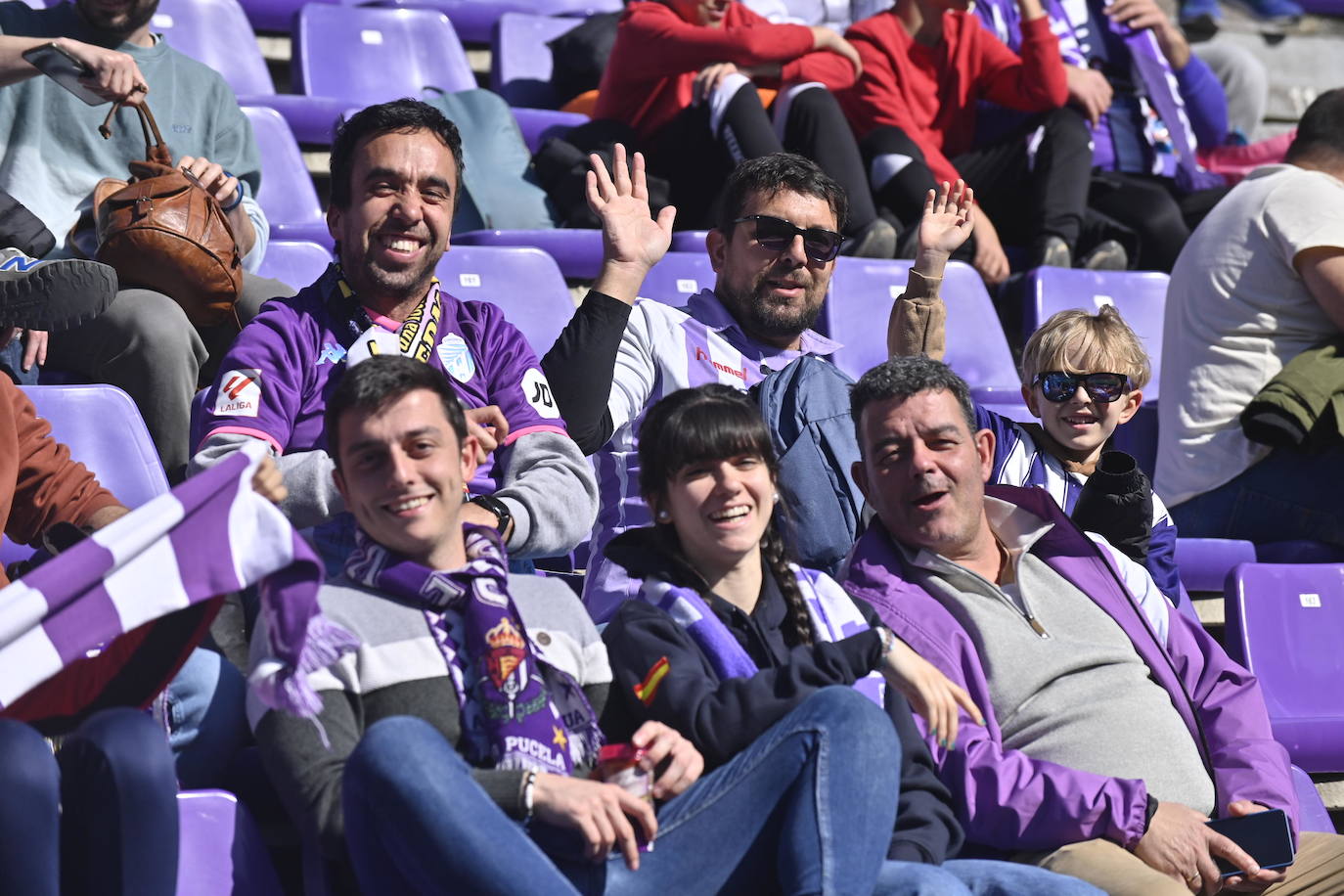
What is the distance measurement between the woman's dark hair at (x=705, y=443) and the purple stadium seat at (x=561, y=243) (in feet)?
6.03

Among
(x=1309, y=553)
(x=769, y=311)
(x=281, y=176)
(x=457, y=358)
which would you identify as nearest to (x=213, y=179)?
(x=457, y=358)

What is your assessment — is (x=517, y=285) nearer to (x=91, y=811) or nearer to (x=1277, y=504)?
(x=1277, y=504)

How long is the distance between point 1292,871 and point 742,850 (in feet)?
3.18

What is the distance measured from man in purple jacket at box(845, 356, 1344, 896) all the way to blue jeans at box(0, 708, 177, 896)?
3.51 feet

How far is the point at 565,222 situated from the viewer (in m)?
4.53

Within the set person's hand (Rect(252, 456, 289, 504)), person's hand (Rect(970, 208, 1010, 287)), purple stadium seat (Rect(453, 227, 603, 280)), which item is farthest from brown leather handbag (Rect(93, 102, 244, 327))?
person's hand (Rect(970, 208, 1010, 287))

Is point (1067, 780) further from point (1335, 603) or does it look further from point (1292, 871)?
point (1335, 603)

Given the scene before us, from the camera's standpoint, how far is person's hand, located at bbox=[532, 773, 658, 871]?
6.35 ft

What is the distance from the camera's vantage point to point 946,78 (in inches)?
197

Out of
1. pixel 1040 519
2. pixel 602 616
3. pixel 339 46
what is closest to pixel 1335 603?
pixel 1040 519

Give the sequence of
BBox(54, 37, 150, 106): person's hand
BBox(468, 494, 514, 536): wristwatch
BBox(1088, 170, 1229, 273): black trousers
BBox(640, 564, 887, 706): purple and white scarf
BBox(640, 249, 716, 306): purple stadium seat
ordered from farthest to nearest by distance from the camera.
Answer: BBox(1088, 170, 1229, 273): black trousers, BBox(640, 249, 716, 306): purple stadium seat, BBox(54, 37, 150, 106): person's hand, BBox(468, 494, 514, 536): wristwatch, BBox(640, 564, 887, 706): purple and white scarf

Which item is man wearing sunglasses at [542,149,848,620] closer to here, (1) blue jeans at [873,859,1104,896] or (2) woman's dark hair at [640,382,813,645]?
(2) woman's dark hair at [640,382,813,645]

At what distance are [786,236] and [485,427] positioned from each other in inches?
34.5

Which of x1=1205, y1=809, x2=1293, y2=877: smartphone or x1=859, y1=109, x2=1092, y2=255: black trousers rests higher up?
x1=859, y1=109, x2=1092, y2=255: black trousers
